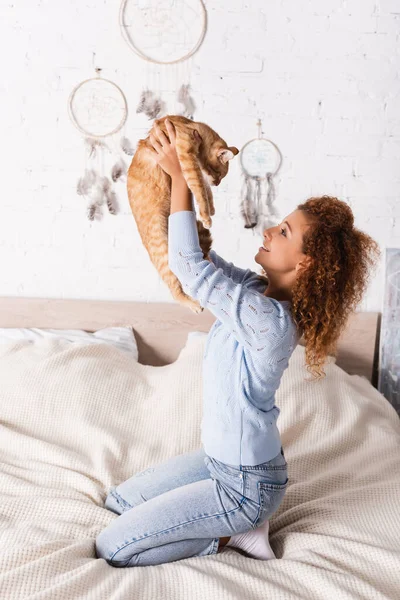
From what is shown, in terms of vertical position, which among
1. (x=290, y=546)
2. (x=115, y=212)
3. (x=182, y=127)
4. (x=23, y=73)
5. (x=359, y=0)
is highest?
(x=359, y=0)

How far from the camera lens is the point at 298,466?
1.95 metres

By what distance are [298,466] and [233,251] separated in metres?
1.02

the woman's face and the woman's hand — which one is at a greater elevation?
the woman's hand

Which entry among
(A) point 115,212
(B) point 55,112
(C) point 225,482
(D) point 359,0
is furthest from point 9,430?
(D) point 359,0

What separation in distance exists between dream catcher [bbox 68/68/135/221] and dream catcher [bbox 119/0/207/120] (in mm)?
103

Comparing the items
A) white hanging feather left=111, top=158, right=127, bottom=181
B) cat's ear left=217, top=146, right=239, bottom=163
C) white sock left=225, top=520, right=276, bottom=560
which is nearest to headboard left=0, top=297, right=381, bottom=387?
white hanging feather left=111, top=158, right=127, bottom=181

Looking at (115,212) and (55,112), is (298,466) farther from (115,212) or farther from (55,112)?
(55,112)

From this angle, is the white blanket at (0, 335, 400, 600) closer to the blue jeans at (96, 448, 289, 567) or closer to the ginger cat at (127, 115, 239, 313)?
the blue jeans at (96, 448, 289, 567)

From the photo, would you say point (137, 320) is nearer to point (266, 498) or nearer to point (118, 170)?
point (118, 170)

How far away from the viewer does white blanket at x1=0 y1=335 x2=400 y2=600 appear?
1.42 metres

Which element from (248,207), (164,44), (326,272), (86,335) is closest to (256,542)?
(326,272)

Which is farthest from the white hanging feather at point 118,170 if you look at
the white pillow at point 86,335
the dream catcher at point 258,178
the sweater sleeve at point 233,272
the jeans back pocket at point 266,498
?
the jeans back pocket at point 266,498

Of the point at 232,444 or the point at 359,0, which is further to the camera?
the point at 359,0

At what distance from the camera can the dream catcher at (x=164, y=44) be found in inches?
99.7
